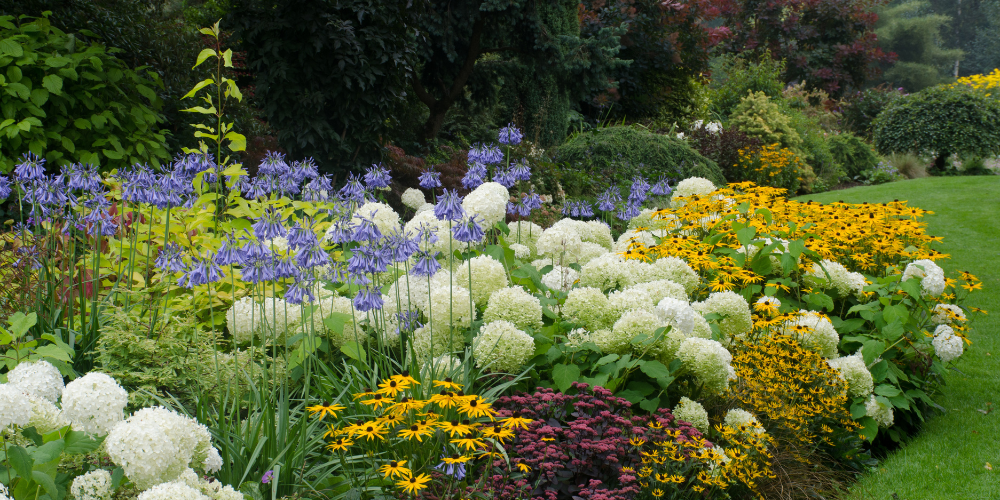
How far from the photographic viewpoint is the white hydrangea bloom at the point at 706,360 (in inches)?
129

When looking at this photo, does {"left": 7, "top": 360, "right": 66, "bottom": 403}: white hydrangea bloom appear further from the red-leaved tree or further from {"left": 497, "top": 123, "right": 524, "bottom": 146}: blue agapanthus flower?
the red-leaved tree

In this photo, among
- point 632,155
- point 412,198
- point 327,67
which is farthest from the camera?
point 632,155

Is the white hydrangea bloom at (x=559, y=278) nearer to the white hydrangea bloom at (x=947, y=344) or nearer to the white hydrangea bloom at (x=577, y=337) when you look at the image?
the white hydrangea bloom at (x=577, y=337)

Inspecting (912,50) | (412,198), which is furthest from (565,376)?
(912,50)

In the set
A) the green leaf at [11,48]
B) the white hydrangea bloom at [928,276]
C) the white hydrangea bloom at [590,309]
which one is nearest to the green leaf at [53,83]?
the green leaf at [11,48]

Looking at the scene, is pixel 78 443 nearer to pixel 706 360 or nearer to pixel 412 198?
pixel 706 360

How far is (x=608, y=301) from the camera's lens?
3666 millimetres

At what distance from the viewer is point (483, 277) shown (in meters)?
3.84

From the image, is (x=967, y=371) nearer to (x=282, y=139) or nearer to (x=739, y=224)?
(x=739, y=224)

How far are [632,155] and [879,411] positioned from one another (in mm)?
5764

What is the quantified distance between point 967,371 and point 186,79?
26.6 feet

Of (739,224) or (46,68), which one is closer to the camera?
(739,224)

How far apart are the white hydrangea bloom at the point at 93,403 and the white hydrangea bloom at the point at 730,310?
316cm

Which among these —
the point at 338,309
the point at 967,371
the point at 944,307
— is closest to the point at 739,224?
the point at 944,307
